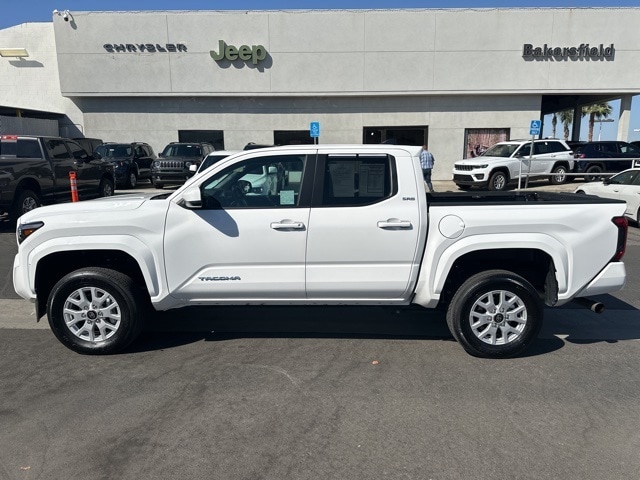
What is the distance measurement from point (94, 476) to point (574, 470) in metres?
2.82

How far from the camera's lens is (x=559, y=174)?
18391 mm

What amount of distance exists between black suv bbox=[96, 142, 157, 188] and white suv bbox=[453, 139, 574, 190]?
12.6 metres

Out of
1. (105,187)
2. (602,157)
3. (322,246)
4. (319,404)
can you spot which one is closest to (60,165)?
(105,187)

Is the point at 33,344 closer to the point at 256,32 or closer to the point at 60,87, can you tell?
the point at 256,32

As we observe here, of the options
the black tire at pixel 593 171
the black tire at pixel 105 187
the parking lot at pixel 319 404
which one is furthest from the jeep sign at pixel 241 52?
the parking lot at pixel 319 404

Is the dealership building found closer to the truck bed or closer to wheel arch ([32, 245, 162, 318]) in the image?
the truck bed

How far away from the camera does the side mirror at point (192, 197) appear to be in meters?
4.09

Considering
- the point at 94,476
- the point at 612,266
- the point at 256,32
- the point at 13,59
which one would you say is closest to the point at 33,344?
the point at 94,476

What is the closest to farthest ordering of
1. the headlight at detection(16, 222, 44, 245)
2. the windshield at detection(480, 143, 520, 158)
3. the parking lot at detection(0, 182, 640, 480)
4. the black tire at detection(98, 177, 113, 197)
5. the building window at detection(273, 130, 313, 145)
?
the parking lot at detection(0, 182, 640, 480) → the headlight at detection(16, 222, 44, 245) → the black tire at detection(98, 177, 113, 197) → the windshield at detection(480, 143, 520, 158) → the building window at detection(273, 130, 313, 145)

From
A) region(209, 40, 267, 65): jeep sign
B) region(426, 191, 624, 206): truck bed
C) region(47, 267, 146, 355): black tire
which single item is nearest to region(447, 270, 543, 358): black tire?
region(426, 191, 624, 206): truck bed

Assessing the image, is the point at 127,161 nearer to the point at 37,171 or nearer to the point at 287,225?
the point at 37,171

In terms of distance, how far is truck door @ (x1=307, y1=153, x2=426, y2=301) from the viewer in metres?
4.20

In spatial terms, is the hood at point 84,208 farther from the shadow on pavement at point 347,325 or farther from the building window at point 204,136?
the building window at point 204,136

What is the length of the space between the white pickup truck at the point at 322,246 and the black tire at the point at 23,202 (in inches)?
268
